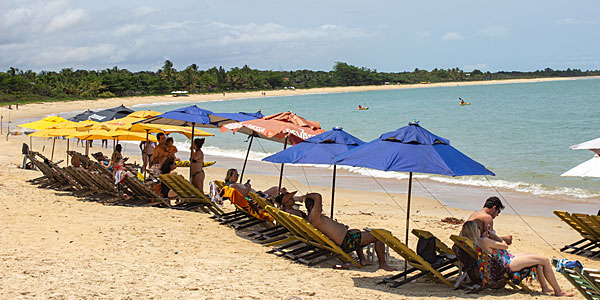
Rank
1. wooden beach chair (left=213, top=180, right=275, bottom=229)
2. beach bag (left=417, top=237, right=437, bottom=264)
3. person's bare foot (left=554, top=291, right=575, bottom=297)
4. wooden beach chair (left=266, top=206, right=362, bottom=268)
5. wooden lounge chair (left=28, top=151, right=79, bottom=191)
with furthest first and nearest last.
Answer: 1. wooden lounge chair (left=28, top=151, right=79, bottom=191)
2. wooden beach chair (left=213, top=180, right=275, bottom=229)
3. wooden beach chair (left=266, top=206, right=362, bottom=268)
4. beach bag (left=417, top=237, right=437, bottom=264)
5. person's bare foot (left=554, top=291, right=575, bottom=297)

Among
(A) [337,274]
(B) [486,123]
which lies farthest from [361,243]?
(B) [486,123]

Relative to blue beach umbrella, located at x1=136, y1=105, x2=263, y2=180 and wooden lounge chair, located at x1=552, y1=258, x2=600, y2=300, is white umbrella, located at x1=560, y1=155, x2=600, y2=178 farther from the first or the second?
blue beach umbrella, located at x1=136, y1=105, x2=263, y2=180

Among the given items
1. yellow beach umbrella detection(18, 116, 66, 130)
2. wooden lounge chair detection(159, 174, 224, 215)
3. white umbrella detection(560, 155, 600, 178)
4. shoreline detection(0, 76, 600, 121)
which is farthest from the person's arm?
shoreline detection(0, 76, 600, 121)

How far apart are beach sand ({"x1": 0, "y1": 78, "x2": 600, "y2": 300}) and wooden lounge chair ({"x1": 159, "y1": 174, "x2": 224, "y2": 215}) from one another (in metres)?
0.21

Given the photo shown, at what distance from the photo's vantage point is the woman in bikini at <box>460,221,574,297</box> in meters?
5.51

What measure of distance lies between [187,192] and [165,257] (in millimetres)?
2812

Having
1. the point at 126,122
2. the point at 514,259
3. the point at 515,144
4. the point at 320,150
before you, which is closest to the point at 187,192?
the point at 126,122

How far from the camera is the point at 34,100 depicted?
6206 centimetres

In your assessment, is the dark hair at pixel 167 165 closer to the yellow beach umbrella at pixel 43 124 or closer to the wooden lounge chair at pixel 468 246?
the yellow beach umbrella at pixel 43 124

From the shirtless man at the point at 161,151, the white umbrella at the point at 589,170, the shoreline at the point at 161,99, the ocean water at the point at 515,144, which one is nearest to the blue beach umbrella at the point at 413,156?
the white umbrella at the point at 589,170

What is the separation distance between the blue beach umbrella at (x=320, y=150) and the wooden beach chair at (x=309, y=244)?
2.11 ft

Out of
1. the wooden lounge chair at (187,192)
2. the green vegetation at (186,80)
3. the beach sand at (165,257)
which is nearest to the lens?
the beach sand at (165,257)

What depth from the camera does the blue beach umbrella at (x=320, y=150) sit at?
6879 millimetres

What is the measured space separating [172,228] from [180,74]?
9709cm
